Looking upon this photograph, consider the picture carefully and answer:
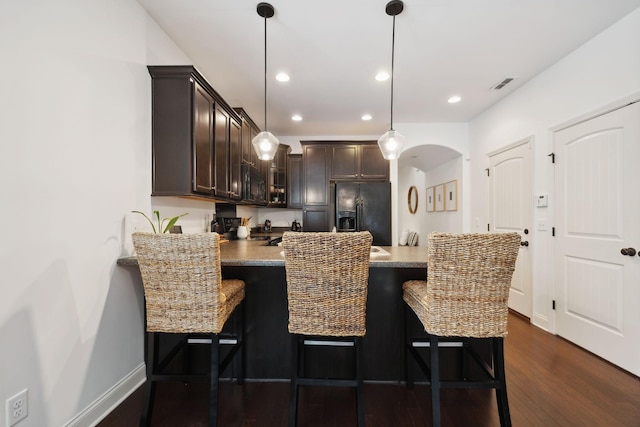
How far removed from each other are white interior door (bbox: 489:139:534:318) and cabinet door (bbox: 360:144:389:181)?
1.58 metres

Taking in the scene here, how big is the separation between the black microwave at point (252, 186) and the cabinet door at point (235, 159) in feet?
0.56

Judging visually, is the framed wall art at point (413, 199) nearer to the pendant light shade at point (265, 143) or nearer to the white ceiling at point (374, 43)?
the white ceiling at point (374, 43)

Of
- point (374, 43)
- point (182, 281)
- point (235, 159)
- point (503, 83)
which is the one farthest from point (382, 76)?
point (182, 281)

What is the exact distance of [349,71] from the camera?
2.75 metres

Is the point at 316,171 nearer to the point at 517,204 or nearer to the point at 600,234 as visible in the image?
the point at 517,204

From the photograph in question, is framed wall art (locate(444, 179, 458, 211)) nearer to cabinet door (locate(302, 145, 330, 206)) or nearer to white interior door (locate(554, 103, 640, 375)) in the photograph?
white interior door (locate(554, 103, 640, 375))

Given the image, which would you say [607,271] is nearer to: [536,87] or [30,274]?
[536,87]

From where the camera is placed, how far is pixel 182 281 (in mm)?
1343

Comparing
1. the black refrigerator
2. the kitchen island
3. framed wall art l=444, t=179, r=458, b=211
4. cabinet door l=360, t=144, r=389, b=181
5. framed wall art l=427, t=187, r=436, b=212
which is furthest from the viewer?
framed wall art l=427, t=187, r=436, b=212

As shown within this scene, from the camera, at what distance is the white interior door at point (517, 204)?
2998mm

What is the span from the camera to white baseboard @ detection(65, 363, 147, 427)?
4.64 ft

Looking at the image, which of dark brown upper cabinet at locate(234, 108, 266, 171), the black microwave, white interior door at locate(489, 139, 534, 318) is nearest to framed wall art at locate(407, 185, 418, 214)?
white interior door at locate(489, 139, 534, 318)

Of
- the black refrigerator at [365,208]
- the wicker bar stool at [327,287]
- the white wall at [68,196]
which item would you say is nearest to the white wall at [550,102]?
the black refrigerator at [365,208]

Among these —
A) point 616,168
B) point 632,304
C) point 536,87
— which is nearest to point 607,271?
point 632,304
